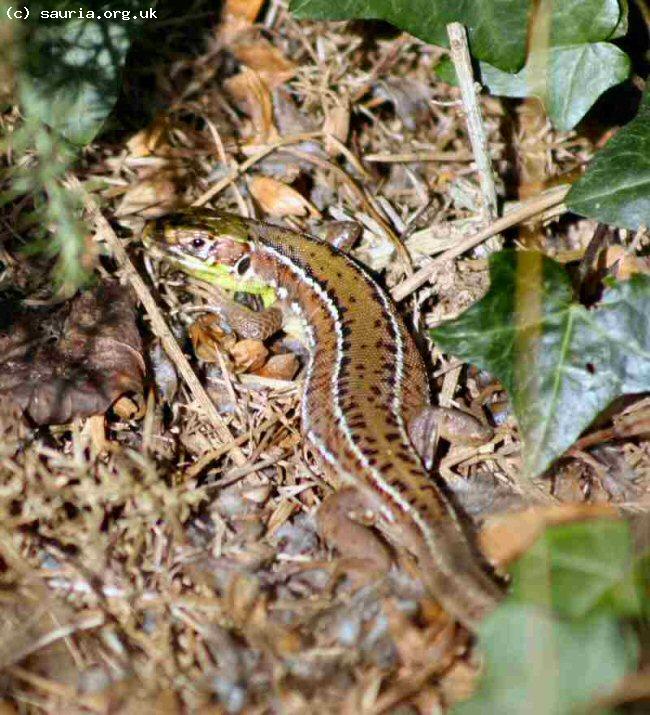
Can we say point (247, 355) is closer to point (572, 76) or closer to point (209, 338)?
point (209, 338)

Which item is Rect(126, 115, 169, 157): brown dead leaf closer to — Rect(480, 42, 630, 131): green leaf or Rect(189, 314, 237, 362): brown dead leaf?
Rect(189, 314, 237, 362): brown dead leaf

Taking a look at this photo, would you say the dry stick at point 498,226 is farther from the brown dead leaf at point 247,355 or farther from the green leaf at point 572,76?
the brown dead leaf at point 247,355

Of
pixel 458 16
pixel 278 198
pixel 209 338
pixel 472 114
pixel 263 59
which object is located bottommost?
pixel 209 338

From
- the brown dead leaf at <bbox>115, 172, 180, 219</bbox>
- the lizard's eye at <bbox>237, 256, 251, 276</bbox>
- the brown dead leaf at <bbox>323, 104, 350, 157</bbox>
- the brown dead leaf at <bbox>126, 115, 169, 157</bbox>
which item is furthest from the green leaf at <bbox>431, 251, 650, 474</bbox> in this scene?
the brown dead leaf at <bbox>126, 115, 169, 157</bbox>

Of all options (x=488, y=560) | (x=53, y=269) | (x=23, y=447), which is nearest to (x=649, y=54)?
(x=488, y=560)

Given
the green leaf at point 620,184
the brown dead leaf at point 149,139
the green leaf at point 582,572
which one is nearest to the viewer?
the green leaf at point 582,572

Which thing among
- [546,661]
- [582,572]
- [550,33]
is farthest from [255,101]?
[546,661]

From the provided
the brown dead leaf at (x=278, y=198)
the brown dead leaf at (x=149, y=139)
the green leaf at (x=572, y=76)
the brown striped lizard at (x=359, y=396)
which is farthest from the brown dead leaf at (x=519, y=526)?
the brown dead leaf at (x=149, y=139)
